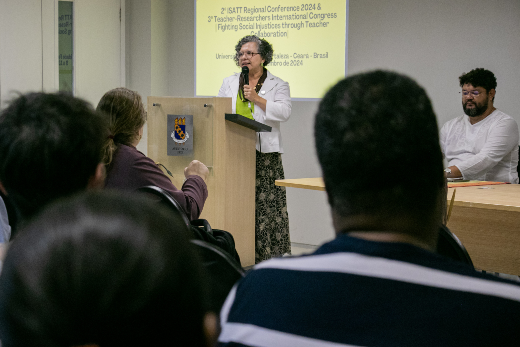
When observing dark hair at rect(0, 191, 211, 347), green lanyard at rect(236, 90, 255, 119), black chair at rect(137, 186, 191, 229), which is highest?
green lanyard at rect(236, 90, 255, 119)

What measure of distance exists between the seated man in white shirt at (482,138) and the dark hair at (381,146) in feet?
9.83

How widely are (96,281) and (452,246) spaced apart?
89 centimetres

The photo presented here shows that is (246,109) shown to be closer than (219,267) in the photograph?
No

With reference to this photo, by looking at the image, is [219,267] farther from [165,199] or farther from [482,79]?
[482,79]

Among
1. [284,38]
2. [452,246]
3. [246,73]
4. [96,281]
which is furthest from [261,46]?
[96,281]

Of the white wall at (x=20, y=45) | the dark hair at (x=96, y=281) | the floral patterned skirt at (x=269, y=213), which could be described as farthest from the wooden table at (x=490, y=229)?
the white wall at (x=20, y=45)

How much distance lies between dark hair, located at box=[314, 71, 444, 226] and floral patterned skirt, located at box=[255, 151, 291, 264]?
9.22 feet

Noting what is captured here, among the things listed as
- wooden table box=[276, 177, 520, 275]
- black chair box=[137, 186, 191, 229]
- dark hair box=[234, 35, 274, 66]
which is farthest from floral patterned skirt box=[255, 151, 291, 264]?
black chair box=[137, 186, 191, 229]

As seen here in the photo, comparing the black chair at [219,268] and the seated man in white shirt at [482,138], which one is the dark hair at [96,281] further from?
the seated man in white shirt at [482,138]

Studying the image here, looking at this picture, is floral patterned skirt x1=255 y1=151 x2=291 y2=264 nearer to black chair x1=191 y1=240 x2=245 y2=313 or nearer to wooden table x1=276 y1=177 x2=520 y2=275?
wooden table x1=276 y1=177 x2=520 y2=275

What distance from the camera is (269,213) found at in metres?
3.53

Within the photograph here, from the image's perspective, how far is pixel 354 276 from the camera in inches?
22.3

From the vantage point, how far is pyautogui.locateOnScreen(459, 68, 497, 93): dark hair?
377cm

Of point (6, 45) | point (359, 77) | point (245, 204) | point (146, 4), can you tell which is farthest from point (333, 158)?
point (146, 4)
